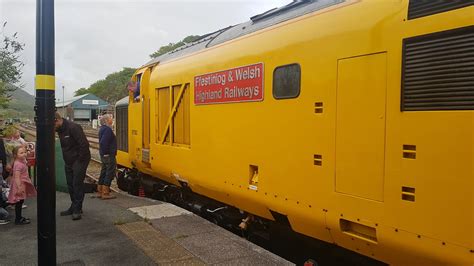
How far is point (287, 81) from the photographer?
3.82m

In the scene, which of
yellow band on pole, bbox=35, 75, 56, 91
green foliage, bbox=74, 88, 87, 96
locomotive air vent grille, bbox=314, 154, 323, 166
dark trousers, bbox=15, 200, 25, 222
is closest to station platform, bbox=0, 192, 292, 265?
dark trousers, bbox=15, 200, 25, 222

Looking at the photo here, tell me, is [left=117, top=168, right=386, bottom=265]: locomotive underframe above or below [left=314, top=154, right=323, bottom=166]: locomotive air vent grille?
below

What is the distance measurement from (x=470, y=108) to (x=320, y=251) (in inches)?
86.2

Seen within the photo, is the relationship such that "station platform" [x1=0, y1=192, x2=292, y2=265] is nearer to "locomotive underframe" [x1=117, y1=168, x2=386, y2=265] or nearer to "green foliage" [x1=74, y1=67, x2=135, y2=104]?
"locomotive underframe" [x1=117, y1=168, x2=386, y2=265]

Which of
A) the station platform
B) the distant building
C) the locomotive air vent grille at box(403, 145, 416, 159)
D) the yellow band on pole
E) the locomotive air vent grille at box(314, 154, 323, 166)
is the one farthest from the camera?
the distant building

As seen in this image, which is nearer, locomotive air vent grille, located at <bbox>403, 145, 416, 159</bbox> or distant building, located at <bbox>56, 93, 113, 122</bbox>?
locomotive air vent grille, located at <bbox>403, 145, 416, 159</bbox>

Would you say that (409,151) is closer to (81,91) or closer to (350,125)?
(350,125)

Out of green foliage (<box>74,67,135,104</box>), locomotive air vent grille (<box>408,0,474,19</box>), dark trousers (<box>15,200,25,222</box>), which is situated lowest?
dark trousers (<box>15,200,25,222</box>)

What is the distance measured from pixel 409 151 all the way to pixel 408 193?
0.28m

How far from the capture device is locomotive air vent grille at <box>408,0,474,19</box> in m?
2.53

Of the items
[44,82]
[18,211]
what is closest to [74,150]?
[18,211]

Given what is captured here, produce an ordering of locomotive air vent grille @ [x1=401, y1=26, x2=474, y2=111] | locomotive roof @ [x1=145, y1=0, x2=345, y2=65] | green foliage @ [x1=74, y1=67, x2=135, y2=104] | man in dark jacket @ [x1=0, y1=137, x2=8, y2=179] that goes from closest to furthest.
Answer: locomotive air vent grille @ [x1=401, y1=26, x2=474, y2=111], locomotive roof @ [x1=145, y1=0, x2=345, y2=65], man in dark jacket @ [x1=0, y1=137, x2=8, y2=179], green foliage @ [x1=74, y1=67, x2=135, y2=104]

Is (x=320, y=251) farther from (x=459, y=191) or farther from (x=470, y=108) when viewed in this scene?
(x=470, y=108)

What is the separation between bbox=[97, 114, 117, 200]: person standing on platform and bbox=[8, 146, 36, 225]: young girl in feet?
6.75
